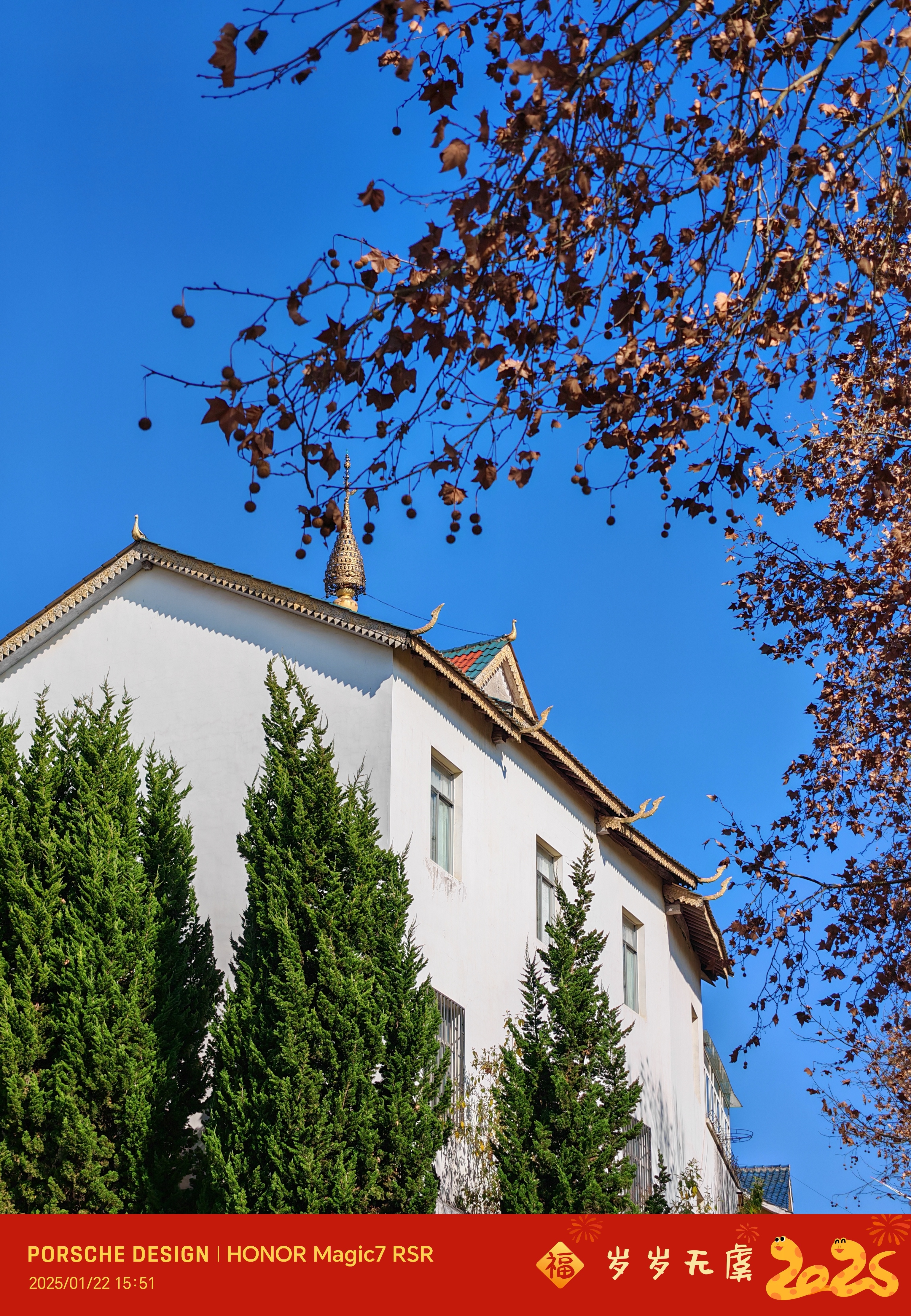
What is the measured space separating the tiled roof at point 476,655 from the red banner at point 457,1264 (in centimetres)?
1022

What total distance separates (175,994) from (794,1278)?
723cm

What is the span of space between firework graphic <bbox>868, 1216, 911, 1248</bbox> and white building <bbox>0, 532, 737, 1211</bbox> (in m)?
8.18

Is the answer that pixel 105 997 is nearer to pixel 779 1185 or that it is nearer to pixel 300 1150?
pixel 300 1150

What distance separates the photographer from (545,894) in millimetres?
20500

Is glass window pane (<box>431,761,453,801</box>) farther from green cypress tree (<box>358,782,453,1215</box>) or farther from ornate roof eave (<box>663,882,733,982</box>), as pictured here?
ornate roof eave (<box>663,882,733,982</box>)

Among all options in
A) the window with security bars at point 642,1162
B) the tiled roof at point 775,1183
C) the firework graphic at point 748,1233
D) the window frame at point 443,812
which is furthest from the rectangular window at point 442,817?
the tiled roof at point 775,1183

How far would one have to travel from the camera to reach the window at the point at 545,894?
65.9ft

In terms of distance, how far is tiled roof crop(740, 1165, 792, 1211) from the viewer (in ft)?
142

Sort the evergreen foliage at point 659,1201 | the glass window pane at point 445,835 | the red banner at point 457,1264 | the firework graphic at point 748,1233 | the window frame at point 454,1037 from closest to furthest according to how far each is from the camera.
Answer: the red banner at point 457,1264
the firework graphic at point 748,1233
the evergreen foliage at point 659,1201
the window frame at point 454,1037
the glass window pane at point 445,835

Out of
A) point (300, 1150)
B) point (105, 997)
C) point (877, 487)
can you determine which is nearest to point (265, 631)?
point (105, 997)

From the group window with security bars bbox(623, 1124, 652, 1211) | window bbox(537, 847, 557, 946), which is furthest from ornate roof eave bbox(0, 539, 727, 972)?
window with security bars bbox(623, 1124, 652, 1211)

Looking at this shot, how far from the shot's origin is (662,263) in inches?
288

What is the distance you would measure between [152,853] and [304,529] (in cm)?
851

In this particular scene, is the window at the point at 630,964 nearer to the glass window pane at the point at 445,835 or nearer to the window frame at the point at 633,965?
the window frame at the point at 633,965
